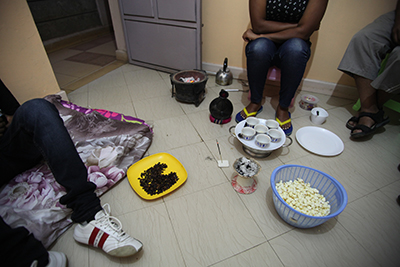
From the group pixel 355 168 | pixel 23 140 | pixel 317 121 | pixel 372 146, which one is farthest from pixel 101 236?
pixel 372 146

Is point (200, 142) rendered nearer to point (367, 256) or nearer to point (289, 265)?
point (289, 265)

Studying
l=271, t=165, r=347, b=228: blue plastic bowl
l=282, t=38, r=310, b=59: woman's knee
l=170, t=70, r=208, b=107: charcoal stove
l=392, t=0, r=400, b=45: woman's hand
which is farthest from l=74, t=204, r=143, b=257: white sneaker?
l=392, t=0, r=400, b=45: woman's hand

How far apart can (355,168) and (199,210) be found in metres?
1.01

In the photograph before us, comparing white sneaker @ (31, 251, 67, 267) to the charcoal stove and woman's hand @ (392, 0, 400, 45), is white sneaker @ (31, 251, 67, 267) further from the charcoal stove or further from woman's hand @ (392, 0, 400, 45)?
woman's hand @ (392, 0, 400, 45)

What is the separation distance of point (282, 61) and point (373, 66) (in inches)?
26.5

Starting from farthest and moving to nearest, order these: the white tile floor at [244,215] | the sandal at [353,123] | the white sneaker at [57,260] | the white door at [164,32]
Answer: the white door at [164,32] < the sandal at [353,123] < the white tile floor at [244,215] < the white sneaker at [57,260]

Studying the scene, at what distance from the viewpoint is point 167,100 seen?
6.46ft

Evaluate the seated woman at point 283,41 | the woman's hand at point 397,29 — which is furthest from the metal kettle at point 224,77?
the woman's hand at point 397,29

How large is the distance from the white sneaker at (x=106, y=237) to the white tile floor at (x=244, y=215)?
0.24 feet

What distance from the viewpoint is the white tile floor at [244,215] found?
91cm

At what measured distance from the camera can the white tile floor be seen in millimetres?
906

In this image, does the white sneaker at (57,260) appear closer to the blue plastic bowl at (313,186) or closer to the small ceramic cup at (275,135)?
the blue plastic bowl at (313,186)

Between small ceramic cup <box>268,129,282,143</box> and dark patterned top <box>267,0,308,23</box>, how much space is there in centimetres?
86

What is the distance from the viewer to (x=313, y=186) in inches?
43.4
